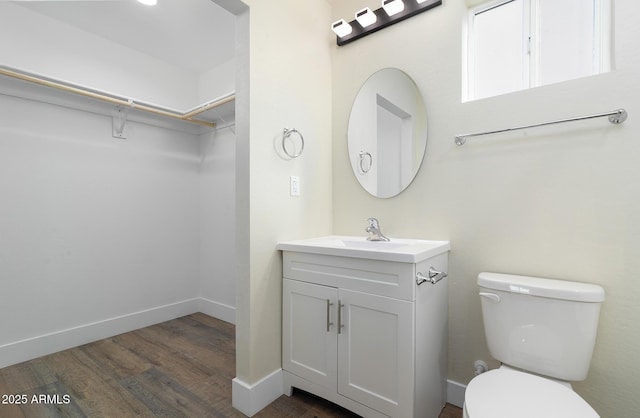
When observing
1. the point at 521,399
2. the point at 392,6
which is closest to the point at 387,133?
the point at 392,6

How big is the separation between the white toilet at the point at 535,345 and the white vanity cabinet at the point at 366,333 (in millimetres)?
262

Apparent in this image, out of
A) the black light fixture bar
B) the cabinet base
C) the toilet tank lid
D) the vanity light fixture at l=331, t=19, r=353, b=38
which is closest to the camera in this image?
the toilet tank lid

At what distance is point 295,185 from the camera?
1.80 meters

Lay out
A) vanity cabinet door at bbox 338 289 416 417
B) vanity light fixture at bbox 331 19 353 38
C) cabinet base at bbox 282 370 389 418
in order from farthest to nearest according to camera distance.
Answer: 1. vanity light fixture at bbox 331 19 353 38
2. cabinet base at bbox 282 370 389 418
3. vanity cabinet door at bbox 338 289 416 417

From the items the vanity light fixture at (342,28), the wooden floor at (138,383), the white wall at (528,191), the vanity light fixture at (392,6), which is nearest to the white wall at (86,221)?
the wooden floor at (138,383)

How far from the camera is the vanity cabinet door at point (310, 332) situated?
1.45 m

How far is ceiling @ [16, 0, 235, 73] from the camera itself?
1968 millimetres

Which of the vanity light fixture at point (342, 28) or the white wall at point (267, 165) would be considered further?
the vanity light fixture at point (342, 28)

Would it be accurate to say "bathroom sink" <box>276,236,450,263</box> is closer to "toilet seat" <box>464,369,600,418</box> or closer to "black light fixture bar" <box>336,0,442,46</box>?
"toilet seat" <box>464,369,600,418</box>

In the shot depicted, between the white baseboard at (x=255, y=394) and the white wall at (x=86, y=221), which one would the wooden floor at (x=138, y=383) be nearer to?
the white baseboard at (x=255, y=394)

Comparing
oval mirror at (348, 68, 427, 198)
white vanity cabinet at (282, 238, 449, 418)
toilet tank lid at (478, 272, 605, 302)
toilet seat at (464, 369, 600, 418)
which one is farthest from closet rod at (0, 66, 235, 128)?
toilet seat at (464, 369, 600, 418)

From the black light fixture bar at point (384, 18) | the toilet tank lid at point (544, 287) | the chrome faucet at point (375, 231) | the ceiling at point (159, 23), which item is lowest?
the toilet tank lid at point (544, 287)

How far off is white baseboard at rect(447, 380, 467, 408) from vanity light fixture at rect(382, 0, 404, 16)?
2.22 metres

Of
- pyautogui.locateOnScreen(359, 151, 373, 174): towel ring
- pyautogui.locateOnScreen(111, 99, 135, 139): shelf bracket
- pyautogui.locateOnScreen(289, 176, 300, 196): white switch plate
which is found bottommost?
pyautogui.locateOnScreen(289, 176, 300, 196): white switch plate
